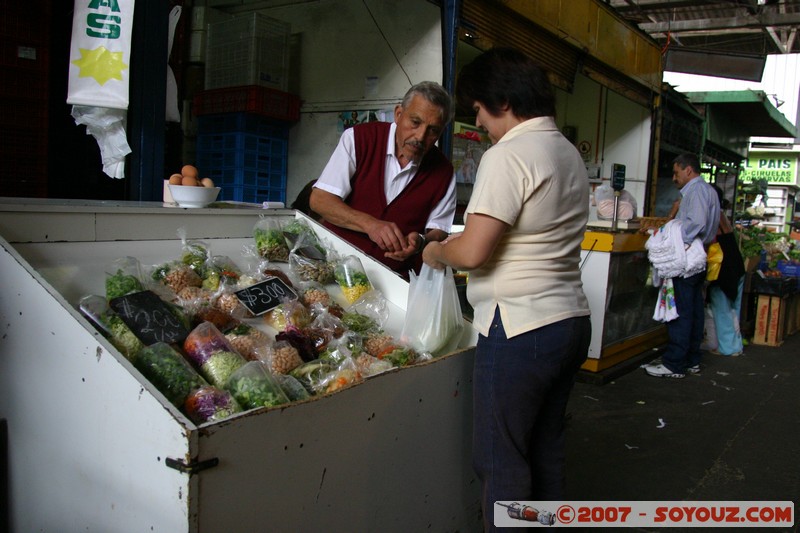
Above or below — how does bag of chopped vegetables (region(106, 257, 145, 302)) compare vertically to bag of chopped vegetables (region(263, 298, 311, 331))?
above

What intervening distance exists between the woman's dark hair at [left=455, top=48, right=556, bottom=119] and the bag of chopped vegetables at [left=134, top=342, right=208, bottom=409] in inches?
45.2

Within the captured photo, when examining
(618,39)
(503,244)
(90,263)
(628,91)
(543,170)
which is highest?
(618,39)

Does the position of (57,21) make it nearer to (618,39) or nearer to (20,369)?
(20,369)

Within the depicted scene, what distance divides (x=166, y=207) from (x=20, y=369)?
2.70 ft

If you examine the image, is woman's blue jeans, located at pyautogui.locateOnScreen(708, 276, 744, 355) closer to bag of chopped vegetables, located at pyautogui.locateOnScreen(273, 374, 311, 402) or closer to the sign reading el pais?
bag of chopped vegetables, located at pyautogui.locateOnScreen(273, 374, 311, 402)

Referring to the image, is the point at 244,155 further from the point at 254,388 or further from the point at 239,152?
the point at 254,388

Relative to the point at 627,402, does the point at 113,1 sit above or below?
above

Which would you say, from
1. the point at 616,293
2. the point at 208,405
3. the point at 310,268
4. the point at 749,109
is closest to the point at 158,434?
the point at 208,405

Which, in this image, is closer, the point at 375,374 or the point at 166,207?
the point at 375,374

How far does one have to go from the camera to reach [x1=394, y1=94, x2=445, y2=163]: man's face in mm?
2600

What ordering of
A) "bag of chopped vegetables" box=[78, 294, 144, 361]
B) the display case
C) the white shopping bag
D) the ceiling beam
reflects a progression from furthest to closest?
the ceiling beam < the display case < the white shopping bag < "bag of chopped vegetables" box=[78, 294, 144, 361]

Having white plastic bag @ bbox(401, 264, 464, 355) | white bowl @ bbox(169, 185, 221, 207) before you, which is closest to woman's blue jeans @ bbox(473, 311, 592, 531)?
white plastic bag @ bbox(401, 264, 464, 355)

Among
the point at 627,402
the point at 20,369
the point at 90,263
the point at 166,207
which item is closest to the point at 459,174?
the point at 627,402

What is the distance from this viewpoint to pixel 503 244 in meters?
1.85
